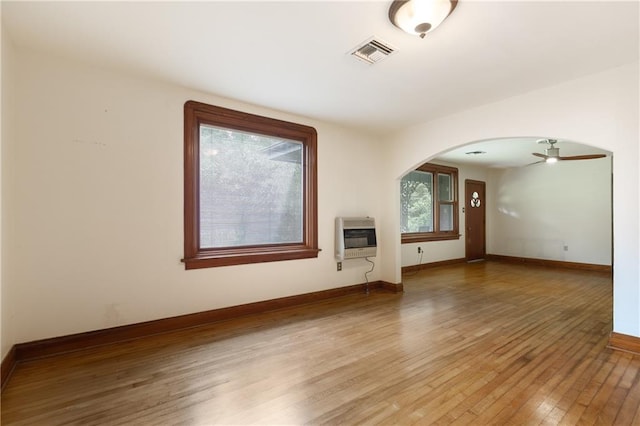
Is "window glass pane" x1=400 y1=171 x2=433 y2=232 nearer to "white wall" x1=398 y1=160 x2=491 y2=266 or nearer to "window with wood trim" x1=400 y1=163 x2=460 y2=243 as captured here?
"window with wood trim" x1=400 y1=163 x2=460 y2=243

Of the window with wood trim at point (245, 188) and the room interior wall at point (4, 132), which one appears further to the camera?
the window with wood trim at point (245, 188)

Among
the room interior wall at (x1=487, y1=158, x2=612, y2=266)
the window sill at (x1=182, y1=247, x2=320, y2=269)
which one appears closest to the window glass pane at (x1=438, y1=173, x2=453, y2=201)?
the room interior wall at (x1=487, y1=158, x2=612, y2=266)

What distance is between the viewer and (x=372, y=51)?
2.36 metres

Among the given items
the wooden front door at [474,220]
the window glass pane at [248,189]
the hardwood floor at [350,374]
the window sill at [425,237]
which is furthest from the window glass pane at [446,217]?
the window glass pane at [248,189]

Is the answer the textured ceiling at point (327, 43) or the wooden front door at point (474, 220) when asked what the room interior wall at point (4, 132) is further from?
the wooden front door at point (474, 220)

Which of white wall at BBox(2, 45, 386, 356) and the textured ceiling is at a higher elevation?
the textured ceiling

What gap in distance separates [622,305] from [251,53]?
3946mm

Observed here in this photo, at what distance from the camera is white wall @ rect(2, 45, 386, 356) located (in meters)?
2.38

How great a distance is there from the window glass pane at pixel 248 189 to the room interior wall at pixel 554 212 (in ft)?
21.4

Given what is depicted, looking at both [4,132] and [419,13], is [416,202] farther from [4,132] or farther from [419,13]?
[4,132]

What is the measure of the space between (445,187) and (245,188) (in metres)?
5.41

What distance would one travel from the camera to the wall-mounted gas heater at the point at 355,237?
13.9 ft

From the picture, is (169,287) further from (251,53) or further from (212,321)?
(251,53)

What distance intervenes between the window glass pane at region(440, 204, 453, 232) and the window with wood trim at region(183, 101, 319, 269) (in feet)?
14.0
